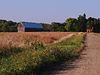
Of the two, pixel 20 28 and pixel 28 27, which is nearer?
pixel 20 28

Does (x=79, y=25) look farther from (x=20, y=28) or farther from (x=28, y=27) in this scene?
(x=20, y=28)

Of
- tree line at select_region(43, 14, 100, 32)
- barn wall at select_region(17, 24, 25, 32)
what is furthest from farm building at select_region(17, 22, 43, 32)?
tree line at select_region(43, 14, 100, 32)

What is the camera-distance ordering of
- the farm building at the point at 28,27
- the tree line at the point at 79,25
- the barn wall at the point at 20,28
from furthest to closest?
the tree line at the point at 79,25 → the farm building at the point at 28,27 → the barn wall at the point at 20,28

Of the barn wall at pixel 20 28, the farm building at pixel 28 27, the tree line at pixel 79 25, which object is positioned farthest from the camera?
the tree line at pixel 79 25

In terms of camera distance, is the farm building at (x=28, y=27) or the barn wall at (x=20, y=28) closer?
the barn wall at (x=20, y=28)

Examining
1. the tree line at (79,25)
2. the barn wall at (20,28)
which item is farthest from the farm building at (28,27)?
the tree line at (79,25)

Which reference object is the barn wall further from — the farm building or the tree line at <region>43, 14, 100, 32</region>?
the tree line at <region>43, 14, 100, 32</region>

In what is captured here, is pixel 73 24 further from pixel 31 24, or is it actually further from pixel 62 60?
pixel 62 60

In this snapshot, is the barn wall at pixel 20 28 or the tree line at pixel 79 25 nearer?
the barn wall at pixel 20 28

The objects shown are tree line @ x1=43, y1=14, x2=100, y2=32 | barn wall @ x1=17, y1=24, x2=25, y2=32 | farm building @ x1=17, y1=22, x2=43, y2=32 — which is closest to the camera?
barn wall @ x1=17, y1=24, x2=25, y2=32

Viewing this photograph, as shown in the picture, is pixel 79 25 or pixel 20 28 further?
pixel 79 25

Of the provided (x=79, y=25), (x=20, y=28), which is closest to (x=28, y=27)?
(x=20, y=28)

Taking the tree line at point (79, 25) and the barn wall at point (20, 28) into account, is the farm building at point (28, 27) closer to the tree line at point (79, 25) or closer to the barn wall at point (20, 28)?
the barn wall at point (20, 28)

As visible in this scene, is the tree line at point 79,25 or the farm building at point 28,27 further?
the tree line at point 79,25
